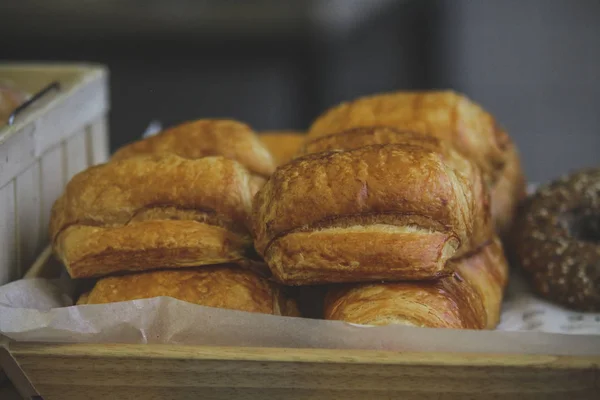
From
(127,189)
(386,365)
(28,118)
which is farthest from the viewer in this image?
(28,118)

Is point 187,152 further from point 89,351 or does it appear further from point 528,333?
point 528,333

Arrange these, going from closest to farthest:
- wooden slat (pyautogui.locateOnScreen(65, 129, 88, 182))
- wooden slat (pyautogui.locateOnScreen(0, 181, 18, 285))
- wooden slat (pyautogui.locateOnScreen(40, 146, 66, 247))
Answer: wooden slat (pyautogui.locateOnScreen(0, 181, 18, 285)) → wooden slat (pyautogui.locateOnScreen(40, 146, 66, 247)) → wooden slat (pyautogui.locateOnScreen(65, 129, 88, 182))

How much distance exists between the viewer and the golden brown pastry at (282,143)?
149 centimetres

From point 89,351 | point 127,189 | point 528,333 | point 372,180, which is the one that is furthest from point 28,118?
point 528,333

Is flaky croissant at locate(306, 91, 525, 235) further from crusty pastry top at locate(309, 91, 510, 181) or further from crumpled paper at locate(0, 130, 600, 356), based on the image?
crumpled paper at locate(0, 130, 600, 356)

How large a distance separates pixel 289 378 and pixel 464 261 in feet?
1.20

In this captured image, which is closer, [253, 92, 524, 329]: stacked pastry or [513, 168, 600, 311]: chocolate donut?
[253, 92, 524, 329]: stacked pastry

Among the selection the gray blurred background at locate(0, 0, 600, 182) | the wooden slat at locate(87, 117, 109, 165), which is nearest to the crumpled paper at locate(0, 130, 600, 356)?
the wooden slat at locate(87, 117, 109, 165)

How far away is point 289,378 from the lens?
2.80 ft

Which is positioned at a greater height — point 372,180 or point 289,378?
point 372,180

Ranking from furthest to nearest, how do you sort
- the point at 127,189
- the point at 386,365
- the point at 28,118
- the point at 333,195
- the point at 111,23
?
the point at 111,23 < the point at 28,118 < the point at 127,189 < the point at 333,195 < the point at 386,365

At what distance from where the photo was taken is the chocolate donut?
1176 millimetres

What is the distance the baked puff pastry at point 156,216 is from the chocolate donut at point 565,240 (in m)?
0.51

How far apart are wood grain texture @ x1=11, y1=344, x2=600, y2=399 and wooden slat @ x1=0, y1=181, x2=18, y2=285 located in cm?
23
